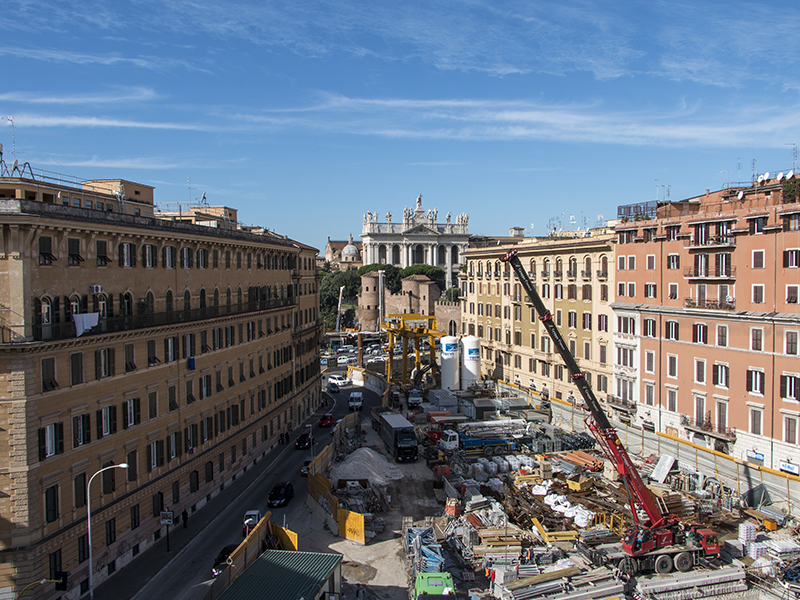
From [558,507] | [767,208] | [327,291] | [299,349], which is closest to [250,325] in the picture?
[299,349]

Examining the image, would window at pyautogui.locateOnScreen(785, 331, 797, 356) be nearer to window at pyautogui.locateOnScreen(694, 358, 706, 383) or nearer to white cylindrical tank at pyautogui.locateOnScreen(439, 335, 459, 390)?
window at pyautogui.locateOnScreen(694, 358, 706, 383)

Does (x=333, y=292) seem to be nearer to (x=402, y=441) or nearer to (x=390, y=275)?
(x=390, y=275)

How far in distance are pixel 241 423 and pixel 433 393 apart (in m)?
24.6

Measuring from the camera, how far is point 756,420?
128ft

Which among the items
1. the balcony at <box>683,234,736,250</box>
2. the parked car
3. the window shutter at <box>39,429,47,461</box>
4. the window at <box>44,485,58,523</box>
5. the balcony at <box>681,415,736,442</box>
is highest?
the balcony at <box>683,234,736,250</box>

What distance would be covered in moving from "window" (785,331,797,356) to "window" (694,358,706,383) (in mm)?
6210

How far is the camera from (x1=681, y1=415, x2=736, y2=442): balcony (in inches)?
1593

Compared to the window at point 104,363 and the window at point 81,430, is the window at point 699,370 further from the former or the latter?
the window at point 81,430

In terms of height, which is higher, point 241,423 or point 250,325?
point 250,325

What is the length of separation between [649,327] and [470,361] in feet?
80.9

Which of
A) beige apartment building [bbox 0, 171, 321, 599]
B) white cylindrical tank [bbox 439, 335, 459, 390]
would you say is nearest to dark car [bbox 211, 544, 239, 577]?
beige apartment building [bbox 0, 171, 321, 599]

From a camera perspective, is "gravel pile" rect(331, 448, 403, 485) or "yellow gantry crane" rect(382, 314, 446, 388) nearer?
"gravel pile" rect(331, 448, 403, 485)

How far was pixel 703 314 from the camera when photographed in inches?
1683

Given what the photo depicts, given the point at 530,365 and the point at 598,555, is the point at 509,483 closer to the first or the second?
the point at 598,555
